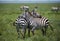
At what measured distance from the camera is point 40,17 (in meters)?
1.89

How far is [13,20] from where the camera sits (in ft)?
6.06

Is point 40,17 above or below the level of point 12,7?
below

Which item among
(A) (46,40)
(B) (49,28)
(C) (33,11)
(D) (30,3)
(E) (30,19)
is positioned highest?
(D) (30,3)

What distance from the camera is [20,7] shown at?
1.86 metres

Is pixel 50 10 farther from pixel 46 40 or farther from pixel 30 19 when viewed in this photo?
pixel 46 40

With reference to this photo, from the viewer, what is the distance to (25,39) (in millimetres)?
1837

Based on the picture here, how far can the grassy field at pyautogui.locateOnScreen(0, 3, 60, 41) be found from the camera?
1839 millimetres

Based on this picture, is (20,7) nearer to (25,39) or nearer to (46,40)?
(25,39)

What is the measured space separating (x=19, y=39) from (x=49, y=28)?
0.45 meters

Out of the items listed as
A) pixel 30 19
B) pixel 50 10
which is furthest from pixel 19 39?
pixel 50 10

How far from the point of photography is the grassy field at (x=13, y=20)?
184 centimetres

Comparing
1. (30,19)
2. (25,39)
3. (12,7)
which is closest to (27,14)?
(30,19)

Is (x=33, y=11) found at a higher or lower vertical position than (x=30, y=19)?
higher

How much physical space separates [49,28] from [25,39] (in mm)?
372
